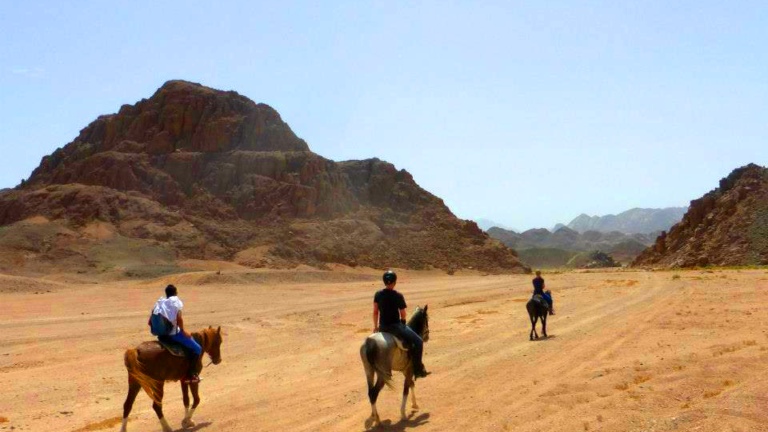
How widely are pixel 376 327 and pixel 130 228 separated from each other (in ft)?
239

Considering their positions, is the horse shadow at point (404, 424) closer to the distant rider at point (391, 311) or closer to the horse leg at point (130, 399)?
the distant rider at point (391, 311)

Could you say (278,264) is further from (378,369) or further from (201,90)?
(378,369)

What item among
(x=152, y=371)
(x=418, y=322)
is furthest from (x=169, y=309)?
(x=418, y=322)

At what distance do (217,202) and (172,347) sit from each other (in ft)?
260

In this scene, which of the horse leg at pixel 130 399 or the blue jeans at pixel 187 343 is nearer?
the horse leg at pixel 130 399

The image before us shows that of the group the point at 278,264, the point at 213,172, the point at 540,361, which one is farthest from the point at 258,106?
the point at 540,361

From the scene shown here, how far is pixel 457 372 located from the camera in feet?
47.6

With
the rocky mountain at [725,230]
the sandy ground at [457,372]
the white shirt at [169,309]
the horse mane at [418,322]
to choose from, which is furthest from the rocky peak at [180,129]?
the horse mane at [418,322]

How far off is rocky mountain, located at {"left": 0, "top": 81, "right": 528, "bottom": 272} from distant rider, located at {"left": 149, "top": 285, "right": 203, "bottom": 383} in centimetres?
6013

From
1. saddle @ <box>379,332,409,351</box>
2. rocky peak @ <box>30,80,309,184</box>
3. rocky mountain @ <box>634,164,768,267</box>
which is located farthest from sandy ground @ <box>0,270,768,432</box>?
rocky peak @ <box>30,80,309,184</box>

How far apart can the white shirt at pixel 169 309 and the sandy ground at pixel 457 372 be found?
1.88 m

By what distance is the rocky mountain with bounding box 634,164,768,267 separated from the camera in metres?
75.4

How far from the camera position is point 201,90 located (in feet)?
326

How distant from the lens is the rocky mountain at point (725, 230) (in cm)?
7544
